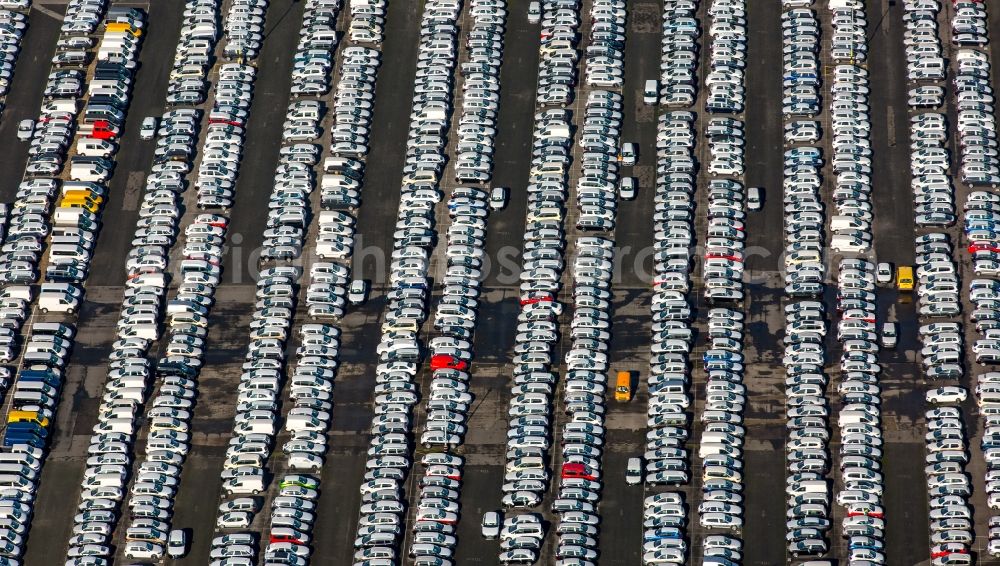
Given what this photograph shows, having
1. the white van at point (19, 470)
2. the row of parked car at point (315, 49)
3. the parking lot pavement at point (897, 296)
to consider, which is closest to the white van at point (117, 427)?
the white van at point (19, 470)

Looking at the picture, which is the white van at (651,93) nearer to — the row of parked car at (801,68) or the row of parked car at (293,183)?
the row of parked car at (801,68)

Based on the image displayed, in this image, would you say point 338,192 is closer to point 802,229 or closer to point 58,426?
point 58,426

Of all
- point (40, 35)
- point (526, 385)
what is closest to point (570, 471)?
point (526, 385)

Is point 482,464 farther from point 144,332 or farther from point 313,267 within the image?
point 144,332

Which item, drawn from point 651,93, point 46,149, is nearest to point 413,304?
point 651,93

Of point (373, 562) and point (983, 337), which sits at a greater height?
point (983, 337)

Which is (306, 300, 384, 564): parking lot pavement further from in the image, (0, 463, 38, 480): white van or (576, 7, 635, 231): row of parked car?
(0, 463, 38, 480): white van
